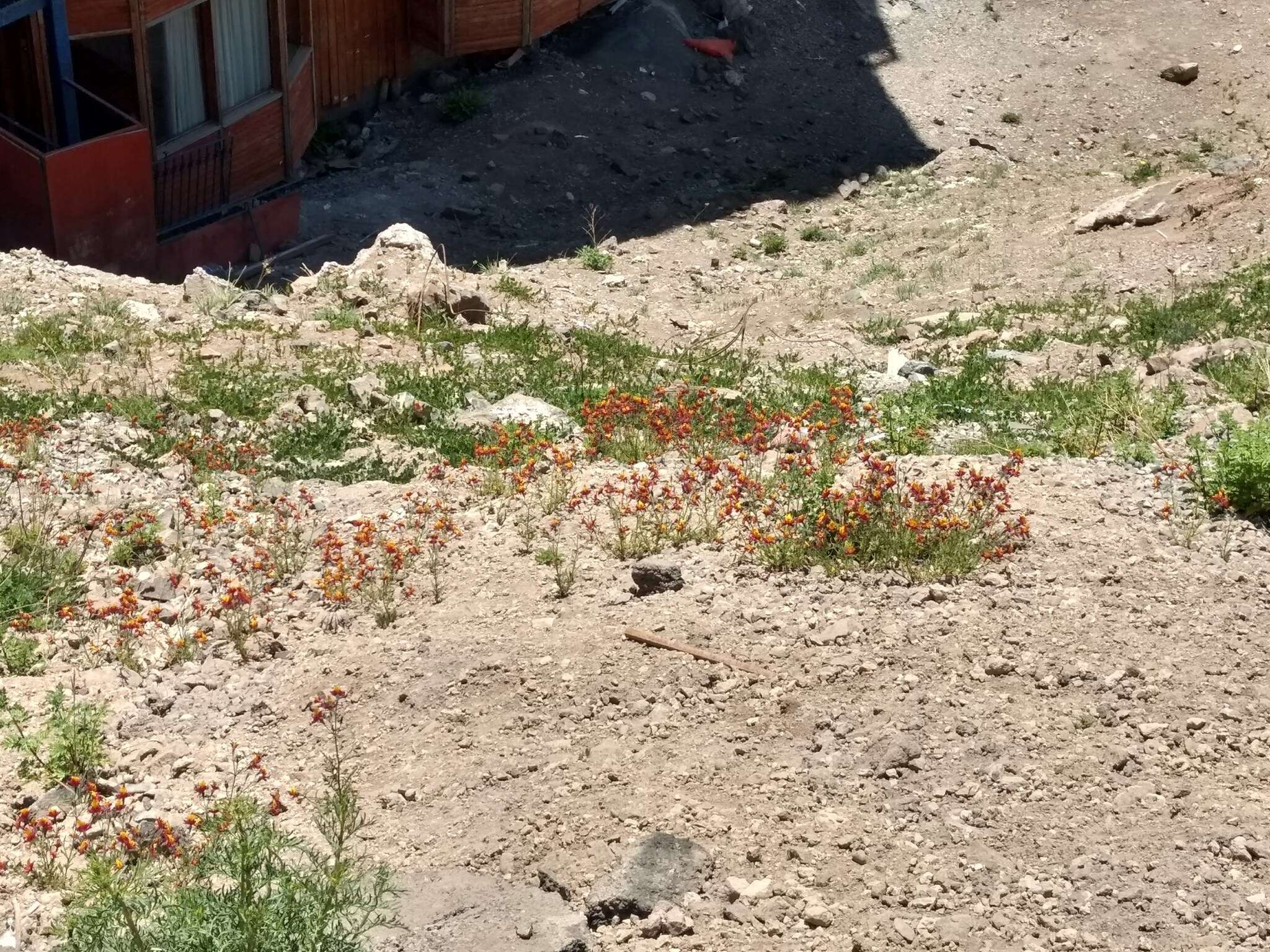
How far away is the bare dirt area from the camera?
5.07 metres

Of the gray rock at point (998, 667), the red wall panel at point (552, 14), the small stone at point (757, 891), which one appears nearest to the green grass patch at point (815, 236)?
the red wall panel at point (552, 14)

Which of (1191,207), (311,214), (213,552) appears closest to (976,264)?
(1191,207)

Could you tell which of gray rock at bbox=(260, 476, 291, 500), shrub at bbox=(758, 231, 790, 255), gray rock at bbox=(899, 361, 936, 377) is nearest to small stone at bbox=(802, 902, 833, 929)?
gray rock at bbox=(260, 476, 291, 500)

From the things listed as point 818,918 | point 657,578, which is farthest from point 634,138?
point 818,918

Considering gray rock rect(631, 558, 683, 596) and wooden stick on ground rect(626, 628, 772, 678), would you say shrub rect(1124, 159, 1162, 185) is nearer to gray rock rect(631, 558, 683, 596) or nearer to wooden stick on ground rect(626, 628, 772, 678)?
gray rock rect(631, 558, 683, 596)

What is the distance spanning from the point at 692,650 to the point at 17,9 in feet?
32.3

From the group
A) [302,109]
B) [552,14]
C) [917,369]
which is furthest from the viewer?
[552,14]

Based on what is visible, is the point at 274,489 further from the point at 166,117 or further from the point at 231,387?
the point at 166,117

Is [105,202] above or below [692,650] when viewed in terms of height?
below

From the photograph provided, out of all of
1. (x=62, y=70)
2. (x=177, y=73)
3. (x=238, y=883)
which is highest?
(x=62, y=70)

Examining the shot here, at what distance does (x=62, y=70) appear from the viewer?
1355 centimetres

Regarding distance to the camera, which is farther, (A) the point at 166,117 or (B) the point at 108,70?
(A) the point at 166,117

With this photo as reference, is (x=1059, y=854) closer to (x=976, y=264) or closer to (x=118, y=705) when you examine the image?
(x=118, y=705)

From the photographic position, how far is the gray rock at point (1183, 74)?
19.8 metres
